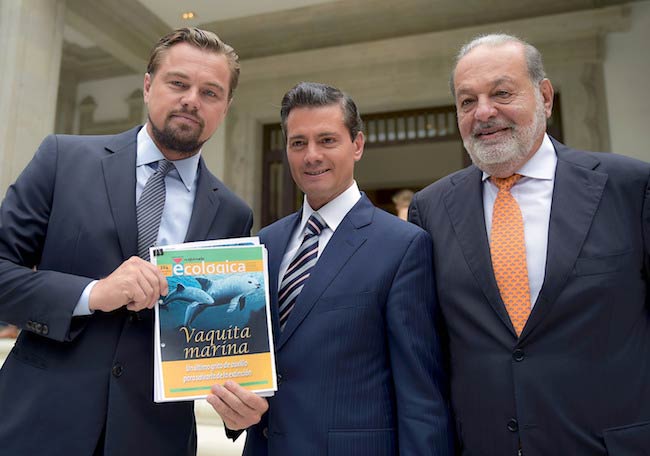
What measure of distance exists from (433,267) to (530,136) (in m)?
0.62

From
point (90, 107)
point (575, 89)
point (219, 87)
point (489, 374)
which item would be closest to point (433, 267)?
point (489, 374)

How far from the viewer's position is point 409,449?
5.29ft

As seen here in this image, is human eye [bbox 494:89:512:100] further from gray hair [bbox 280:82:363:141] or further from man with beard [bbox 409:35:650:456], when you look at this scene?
gray hair [bbox 280:82:363:141]

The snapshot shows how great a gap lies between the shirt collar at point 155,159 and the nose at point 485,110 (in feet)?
3.79

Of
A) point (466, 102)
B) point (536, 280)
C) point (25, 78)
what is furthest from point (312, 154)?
point (25, 78)

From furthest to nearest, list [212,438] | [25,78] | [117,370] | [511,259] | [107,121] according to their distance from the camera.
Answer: [107,121] < [25,78] < [212,438] < [511,259] < [117,370]

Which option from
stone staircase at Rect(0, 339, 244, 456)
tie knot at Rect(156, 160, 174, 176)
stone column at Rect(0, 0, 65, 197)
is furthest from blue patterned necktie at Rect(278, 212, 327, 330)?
stone column at Rect(0, 0, 65, 197)

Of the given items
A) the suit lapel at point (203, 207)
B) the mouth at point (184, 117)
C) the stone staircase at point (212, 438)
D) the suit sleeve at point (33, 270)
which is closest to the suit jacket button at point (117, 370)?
the suit sleeve at point (33, 270)

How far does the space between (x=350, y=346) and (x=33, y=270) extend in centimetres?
109

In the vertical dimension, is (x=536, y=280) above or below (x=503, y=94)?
below

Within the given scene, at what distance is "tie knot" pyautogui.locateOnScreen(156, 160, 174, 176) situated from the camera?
1.93m

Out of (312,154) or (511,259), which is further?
(312,154)

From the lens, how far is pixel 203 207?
1975 millimetres

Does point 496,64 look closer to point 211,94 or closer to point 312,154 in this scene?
point 312,154
